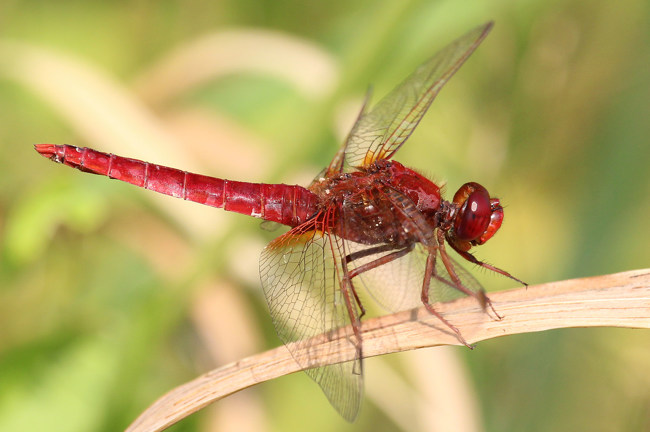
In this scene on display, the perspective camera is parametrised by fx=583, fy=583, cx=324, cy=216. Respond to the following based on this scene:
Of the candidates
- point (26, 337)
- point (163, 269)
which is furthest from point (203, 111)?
point (26, 337)

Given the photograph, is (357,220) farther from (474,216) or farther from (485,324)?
(485,324)

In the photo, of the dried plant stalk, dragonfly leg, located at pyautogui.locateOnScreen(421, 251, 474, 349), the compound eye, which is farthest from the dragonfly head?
the dried plant stalk

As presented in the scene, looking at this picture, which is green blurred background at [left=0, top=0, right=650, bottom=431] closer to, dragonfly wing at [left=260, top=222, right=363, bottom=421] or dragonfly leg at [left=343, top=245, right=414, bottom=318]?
dragonfly wing at [left=260, top=222, right=363, bottom=421]

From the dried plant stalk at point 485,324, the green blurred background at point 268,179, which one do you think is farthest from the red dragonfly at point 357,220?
the dried plant stalk at point 485,324

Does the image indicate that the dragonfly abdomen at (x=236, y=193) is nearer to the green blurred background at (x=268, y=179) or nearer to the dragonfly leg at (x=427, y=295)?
the green blurred background at (x=268, y=179)

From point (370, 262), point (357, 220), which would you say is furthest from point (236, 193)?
point (370, 262)

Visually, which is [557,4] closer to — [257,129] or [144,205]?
[257,129]

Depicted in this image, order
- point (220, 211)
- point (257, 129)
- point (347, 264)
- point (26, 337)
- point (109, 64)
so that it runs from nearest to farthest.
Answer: point (347, 264), point (26, 337), point (220, 211), point (257, 129), point (109, 64)
